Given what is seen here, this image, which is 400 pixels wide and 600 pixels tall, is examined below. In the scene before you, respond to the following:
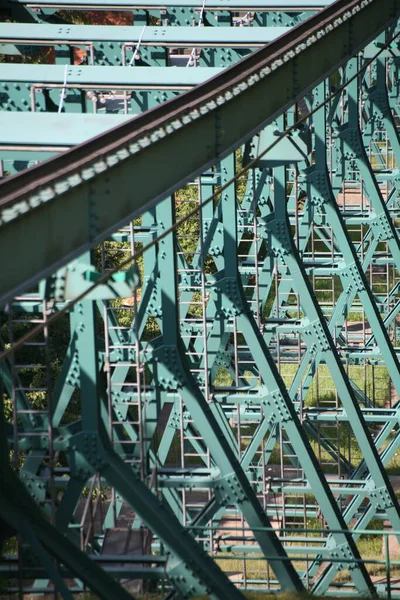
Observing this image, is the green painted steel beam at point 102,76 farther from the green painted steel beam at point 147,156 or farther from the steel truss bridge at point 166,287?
the green painted steel beam at point 147,156

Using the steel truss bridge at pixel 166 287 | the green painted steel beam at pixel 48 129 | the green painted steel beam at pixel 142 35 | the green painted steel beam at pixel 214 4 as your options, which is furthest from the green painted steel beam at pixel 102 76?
the green painted steel beam at pixel 214 4

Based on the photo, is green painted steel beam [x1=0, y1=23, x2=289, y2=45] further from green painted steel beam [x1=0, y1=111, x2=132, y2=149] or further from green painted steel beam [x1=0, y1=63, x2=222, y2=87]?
green painted steel beam [x1=0, y1=111, x2=132, y2=149]

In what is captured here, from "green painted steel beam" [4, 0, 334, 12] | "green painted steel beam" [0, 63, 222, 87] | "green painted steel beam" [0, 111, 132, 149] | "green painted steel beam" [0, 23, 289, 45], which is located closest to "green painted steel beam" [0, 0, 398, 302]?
"green painted steel beam" [0, 111, 132, 149]

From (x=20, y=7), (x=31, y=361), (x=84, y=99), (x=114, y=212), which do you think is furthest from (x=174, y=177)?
(x=20, y=7)

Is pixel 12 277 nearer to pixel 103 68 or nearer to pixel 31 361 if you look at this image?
pixel 103 68

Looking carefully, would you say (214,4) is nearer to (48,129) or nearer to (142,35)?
(142,35)
